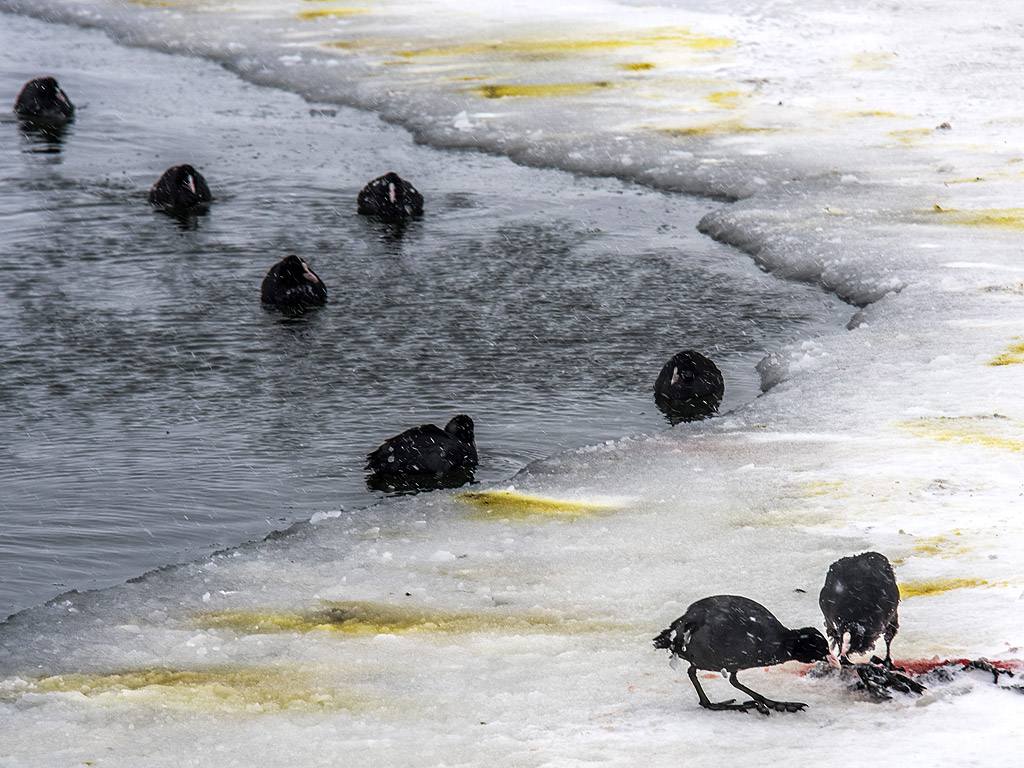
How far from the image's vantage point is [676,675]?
14.5 feet

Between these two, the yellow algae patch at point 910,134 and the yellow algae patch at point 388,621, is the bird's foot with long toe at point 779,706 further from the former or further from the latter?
the yellow algae patch at point 910,134

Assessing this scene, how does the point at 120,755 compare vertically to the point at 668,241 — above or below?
below

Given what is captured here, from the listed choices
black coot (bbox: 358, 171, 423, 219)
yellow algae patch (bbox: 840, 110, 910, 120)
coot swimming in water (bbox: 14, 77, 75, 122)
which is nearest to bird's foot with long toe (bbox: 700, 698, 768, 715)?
black coot (bbox: 358, 171, 423, 219)

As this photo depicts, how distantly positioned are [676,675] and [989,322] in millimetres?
4961

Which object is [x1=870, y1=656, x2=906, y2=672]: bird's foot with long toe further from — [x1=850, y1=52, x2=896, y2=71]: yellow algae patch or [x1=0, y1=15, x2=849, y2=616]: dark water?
[x1=850, y1=52, x2=896, y2=71]: yellow algae patch

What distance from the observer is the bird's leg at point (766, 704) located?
4008 millimetres

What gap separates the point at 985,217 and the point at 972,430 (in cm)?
485

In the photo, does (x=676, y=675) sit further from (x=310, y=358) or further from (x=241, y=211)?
(x=241, y=211)

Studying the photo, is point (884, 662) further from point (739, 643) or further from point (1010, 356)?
point (1010, 356)

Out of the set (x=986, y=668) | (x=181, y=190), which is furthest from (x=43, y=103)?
(x=986, y=668)

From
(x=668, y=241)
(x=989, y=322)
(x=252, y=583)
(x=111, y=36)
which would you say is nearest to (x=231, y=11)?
(x=111, y=36)

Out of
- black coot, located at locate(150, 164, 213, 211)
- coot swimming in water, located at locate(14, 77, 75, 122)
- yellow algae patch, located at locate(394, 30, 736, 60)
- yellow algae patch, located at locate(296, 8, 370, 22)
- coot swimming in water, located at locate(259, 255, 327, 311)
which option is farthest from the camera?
yellow algae patch, located at locate(296, 8, 370, 22)

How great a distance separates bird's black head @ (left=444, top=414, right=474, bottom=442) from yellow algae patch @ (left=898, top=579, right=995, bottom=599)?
8.26ft

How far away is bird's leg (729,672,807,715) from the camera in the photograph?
401 centimetres
